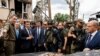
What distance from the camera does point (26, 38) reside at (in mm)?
15180

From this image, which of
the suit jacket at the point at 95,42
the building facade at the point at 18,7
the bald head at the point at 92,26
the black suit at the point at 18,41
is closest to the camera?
the suit jacket at the point at 95,42

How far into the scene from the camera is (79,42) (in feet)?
49.9

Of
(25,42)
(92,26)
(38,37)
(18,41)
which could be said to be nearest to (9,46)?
(18,41)

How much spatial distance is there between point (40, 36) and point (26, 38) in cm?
97

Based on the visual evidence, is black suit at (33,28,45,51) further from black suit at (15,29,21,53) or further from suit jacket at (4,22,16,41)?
suit jacket at (4,22,16,41)

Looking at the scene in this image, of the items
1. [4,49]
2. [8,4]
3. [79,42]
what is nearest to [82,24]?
[79,42]

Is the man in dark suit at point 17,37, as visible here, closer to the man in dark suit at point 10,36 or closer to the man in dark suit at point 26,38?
the man in dark suit at point 26,38

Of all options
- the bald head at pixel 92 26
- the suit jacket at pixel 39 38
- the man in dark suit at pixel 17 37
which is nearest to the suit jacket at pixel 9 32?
the man in dark suit at pixel 17 37

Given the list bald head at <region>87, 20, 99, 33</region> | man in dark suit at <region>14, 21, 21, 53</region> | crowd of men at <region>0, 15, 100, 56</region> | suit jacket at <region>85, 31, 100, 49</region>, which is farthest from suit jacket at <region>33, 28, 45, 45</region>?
suit jacket at <region>85, 31, 100, 49</region>

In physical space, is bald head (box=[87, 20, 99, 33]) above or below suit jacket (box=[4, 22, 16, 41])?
above

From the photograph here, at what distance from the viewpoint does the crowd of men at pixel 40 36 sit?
1391 cm

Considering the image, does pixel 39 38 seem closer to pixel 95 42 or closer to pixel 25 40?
pixel 25 40

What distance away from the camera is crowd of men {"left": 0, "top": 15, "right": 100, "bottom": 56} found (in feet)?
45.6

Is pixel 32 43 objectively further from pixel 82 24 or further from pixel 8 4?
pixel 8 4
